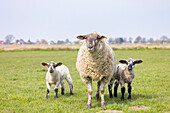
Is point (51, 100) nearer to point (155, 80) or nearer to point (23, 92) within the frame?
point (23, 92)

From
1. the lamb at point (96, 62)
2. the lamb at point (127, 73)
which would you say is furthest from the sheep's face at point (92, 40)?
the lamb at point (127, 73)

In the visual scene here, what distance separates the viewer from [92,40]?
7.41 metres

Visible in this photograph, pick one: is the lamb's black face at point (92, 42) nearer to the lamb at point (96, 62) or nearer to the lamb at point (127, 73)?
the lamb at point (96, 62)

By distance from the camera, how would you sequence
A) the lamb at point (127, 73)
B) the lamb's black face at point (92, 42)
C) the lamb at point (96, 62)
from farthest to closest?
1. the lamb at point (127, 73)
2. the lamb at point (96, 62)
3. the lamb's black face at point (92, 42)

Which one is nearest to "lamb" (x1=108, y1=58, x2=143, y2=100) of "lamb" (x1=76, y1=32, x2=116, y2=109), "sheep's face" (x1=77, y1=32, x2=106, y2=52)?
"lamb" (x1=76, y1=32, x2=116, y2=109)

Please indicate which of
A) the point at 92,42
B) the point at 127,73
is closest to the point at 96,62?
the point at 92,42

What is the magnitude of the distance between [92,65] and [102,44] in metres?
0.81

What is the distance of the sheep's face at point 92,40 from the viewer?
7.35m

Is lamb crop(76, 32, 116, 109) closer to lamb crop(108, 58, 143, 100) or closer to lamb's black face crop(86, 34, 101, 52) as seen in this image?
lamb's black face crop(86, 34, 101, 52)

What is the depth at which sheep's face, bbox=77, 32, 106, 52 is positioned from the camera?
735 cm

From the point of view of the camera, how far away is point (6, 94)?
9984 mm

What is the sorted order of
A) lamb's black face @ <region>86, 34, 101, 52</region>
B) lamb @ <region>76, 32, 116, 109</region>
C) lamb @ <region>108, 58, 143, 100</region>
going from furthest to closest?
lamb @ <region>108, 58, 143, 100</region>, lamb @ <region>76, 32, 116, 109</region>, lamb's black face @ <region>86, 34, 101, 52</region>

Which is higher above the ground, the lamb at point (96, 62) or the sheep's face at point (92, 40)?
the sheep's face at point (92, 40)

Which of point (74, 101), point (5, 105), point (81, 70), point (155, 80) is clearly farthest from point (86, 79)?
point (155, 80)
